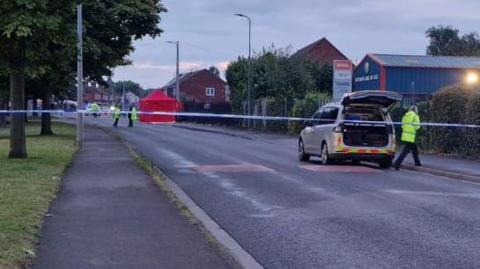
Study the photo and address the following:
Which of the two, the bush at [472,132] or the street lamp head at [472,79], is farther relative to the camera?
the street lamp head at [472,79]

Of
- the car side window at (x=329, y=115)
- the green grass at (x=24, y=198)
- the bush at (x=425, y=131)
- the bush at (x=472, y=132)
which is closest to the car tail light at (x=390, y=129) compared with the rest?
the car side window at (x=329, y=115)

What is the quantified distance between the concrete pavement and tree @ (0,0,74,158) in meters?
3.90

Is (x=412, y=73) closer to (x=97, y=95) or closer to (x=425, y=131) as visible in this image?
(x=425, y=131)

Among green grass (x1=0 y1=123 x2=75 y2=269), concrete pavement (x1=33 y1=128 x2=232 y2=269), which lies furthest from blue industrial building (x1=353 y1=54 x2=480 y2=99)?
concrete pavement (x1=33 y1=128 x2=232 y2=269)

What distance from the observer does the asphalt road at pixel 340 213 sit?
799cm

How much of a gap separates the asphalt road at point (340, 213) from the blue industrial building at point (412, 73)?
31.3m

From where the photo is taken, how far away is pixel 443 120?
78.6 feet

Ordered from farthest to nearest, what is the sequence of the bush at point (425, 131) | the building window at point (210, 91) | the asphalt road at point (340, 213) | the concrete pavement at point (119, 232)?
1. the building window at point (210, 91)
2. the bush at point (425, 131)
3. the asphalt road at point (340, 213)
4. the concrete pavement at point (119, 232)

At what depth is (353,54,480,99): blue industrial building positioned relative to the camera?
163 ft

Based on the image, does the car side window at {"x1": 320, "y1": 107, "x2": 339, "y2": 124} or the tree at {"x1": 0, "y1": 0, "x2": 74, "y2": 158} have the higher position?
the tree at {"x1": 0, "y1": 0, "x2": 74, "y2": 158}

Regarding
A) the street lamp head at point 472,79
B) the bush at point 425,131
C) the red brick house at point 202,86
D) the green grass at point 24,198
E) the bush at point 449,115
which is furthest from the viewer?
the red brick house at point 202,86

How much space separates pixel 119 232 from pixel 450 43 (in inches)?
3825

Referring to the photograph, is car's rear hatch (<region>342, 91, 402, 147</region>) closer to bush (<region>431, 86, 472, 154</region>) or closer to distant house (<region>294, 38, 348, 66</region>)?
bush (<region>431, 86, 472, 154</region>)

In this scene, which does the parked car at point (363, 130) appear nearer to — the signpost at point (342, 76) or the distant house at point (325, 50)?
the signpost at point (342, 76)
